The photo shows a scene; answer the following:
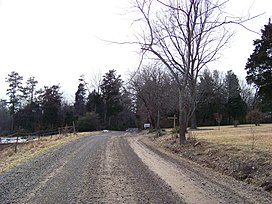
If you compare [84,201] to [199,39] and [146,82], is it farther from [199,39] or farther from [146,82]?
[146,82]

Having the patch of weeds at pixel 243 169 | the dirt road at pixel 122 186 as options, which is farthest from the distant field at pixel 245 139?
the dirt road at pixel 122 186

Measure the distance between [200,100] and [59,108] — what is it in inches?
1516

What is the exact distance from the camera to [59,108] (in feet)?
256

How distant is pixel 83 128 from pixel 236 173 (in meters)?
61.5

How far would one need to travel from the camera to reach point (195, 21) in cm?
1950

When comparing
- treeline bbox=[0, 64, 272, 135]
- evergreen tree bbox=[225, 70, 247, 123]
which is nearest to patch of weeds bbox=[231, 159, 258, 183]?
treeline bbox=[0, 64, 272, 135]

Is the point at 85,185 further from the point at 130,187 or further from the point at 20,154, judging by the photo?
the point at 20,154

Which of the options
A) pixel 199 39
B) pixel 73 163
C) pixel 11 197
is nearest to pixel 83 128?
pixel 199 39

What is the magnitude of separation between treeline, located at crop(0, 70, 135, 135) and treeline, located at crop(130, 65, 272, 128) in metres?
16.5

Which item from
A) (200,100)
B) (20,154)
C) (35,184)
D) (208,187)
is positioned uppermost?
Result: (200,100)

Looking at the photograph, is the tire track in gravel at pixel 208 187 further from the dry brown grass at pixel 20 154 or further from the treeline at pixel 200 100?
the treeline at pixel 200 100

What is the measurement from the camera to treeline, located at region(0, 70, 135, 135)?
75688 mm

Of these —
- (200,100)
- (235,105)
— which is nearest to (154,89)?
(200,100)

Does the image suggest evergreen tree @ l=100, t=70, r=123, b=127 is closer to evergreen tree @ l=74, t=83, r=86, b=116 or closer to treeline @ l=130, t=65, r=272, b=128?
evergreen tree @ l=74, t=83, r=86, b=116
